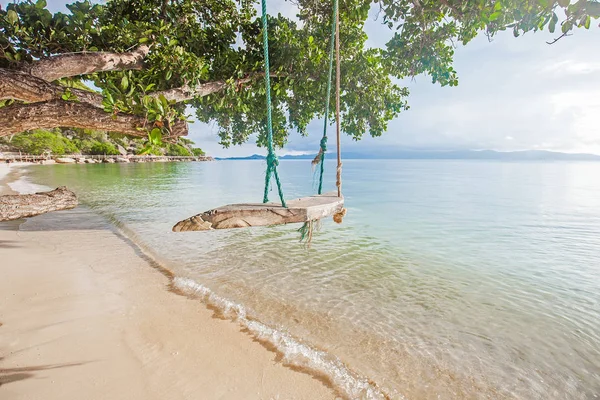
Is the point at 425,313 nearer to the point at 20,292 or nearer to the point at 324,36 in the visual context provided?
the point at 20,292

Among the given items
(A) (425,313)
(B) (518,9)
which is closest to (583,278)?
(A) (425,313)

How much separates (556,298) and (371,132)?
556 cm

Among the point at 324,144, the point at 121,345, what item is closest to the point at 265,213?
the point at 324,144

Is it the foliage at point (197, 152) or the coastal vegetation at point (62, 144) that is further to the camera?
the foliage at point (197, 152)

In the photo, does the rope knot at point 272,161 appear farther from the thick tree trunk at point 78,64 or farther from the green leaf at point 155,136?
the thick tree trunk at point 78,64

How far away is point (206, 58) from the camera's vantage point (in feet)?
23.0

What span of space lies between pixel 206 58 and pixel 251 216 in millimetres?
5956

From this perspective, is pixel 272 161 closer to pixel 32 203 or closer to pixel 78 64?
pixel 78 64

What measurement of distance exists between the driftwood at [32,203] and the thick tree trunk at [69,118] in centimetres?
466

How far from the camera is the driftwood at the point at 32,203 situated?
20.8 ft

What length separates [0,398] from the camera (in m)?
2.05

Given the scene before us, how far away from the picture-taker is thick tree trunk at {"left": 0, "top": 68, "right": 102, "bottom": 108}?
2693mm

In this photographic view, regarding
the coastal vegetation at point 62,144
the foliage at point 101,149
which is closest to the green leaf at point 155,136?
the coastal vegetation at point 62,144

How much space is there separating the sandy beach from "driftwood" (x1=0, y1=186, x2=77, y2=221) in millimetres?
2417
